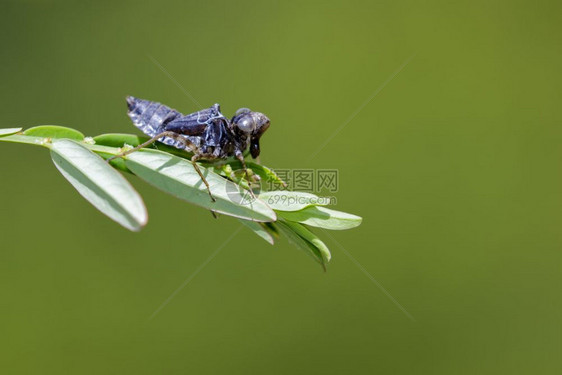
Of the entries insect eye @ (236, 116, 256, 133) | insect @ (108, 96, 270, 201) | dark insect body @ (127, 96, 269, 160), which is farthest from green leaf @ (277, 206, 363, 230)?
insect eye @ (236, 116, 256, 133)

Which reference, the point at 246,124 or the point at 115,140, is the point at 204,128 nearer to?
the point at 246,124

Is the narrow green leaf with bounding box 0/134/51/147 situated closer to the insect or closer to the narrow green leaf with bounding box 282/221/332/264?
the insect

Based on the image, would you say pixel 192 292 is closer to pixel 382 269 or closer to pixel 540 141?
pixel 382 269

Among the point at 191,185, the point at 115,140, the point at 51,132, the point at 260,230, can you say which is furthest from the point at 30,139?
the point at 260,230

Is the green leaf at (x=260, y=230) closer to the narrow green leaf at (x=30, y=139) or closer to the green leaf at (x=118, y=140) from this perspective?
the green leaf at (x=118, y=140)

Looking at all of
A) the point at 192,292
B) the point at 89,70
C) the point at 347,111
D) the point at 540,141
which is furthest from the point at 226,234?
the point at 540,141

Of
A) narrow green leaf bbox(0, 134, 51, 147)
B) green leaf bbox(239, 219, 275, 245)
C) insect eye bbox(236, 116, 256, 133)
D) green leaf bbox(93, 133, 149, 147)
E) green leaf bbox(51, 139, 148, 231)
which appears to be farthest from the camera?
insect eye bbox(236, 116, 256, 133)

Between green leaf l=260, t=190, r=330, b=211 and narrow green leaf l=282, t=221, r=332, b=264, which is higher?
green leaf l=260, t=190, r=330, b=211
